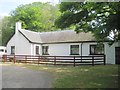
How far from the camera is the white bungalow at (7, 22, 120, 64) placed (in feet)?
64.2

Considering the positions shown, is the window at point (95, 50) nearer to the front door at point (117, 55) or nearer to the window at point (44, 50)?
the front door at point (117, 55)

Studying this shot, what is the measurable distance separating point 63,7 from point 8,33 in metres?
14.0

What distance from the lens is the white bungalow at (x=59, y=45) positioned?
19.6 metres

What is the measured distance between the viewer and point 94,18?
11.7 m

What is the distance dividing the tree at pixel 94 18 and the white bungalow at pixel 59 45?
23.0ft

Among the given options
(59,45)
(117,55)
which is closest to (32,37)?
(59,45)

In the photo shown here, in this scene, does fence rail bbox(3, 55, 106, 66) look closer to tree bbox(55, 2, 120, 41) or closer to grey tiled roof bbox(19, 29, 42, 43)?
grey tiled roof bbox(19, 29, 42, 43)

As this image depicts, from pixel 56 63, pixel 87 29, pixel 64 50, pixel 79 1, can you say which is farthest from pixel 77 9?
pixel 64 50

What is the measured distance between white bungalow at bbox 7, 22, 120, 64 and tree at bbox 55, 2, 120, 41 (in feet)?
23.0

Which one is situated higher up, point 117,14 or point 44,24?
point 44,24

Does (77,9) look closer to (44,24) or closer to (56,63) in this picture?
(56,63)

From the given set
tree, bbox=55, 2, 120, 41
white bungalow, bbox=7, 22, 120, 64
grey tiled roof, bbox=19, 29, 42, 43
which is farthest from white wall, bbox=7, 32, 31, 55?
tree, bbox=55, 2, 120, 41

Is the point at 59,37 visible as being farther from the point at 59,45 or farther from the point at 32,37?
the point at 32,37

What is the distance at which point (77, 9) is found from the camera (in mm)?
11570
